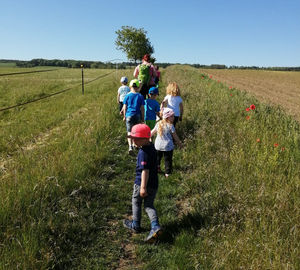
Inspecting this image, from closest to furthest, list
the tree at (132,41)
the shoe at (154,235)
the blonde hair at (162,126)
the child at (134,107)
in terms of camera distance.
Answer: the shoe at (154,235) → the blonde hair at (162,126) → the child at (134,107) → the tree at (132,41)

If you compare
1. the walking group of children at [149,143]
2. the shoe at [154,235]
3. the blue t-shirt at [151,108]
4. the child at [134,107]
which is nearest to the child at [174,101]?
the walking group of children at [149,143]

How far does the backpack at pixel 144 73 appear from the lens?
22.7 feet

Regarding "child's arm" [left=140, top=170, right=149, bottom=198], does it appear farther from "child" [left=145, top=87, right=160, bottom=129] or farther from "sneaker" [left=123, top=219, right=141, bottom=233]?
"child" [left=145, top=87, right=160, bottom=129]

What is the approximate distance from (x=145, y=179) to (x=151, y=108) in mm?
3104

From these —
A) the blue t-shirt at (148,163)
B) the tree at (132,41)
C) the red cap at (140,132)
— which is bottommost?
the blue t-shirt at (148,163)

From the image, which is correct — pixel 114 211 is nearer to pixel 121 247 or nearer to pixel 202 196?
pixel 121 247

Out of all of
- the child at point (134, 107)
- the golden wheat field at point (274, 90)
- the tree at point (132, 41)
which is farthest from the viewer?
the tree at point (132, 41)

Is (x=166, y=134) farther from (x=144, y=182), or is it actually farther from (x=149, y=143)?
(x=144, y=182)

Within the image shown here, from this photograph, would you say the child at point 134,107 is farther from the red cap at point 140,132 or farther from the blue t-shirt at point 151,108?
the red cap at point 140,132

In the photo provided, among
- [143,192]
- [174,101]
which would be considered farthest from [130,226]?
[174,101]

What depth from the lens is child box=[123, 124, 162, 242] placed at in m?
2.88

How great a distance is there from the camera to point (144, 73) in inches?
274

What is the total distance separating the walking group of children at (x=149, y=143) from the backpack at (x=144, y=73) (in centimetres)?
18

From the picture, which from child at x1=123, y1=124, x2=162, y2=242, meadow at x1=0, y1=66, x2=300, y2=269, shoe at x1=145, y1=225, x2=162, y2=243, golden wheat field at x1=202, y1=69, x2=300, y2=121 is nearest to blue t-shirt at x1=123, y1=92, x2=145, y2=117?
meadow at x1=0, y1=66, x2=300, y2=269
